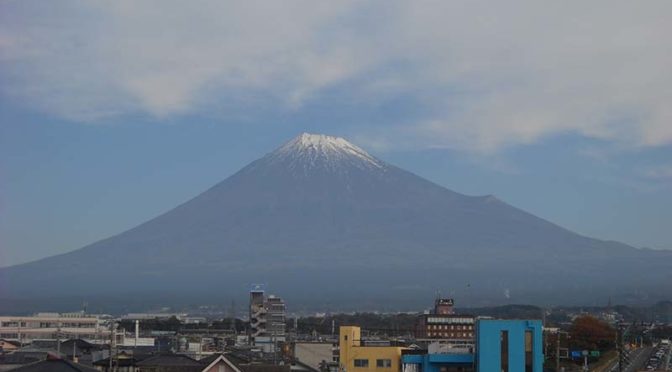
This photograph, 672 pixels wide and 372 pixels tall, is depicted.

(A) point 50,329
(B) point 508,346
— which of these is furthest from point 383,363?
(A) point 50,329

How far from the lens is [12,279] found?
588 feet

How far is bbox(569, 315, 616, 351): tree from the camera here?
5581 cm

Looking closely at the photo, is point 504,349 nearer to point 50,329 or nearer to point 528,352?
point 528,352

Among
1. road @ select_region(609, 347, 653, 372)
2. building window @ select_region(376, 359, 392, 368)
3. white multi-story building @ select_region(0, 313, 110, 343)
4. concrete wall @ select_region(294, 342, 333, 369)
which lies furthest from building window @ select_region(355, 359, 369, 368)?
white multi-story building @ select_region(0, 313, 110, 343)

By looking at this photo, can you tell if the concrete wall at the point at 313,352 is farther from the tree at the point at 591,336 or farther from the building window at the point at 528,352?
the tree at the point at 591,336

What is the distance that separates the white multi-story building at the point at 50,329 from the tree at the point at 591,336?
22.7 meters

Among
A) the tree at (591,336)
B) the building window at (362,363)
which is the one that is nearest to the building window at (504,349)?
the building window at (362,363)

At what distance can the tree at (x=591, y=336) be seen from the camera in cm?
5581

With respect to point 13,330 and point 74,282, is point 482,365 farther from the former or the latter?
point 74,282

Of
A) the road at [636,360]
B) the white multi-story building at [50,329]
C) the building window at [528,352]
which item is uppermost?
Answer: the building window at [528,352]

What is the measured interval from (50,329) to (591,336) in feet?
90.3

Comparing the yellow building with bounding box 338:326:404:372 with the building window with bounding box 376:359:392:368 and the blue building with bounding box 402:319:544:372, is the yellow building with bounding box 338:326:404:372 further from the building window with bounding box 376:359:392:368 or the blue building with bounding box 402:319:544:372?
the blue building with bounding box 402:319:544:372

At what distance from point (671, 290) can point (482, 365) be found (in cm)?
14839

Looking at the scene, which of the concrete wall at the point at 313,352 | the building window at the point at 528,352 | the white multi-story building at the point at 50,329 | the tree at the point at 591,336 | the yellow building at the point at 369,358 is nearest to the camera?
the building window at the point at 528,352
